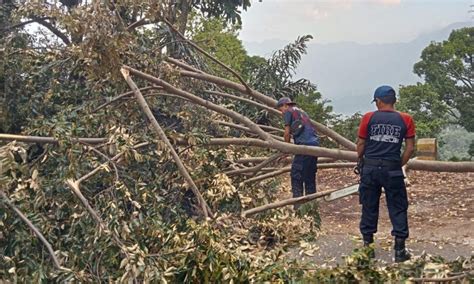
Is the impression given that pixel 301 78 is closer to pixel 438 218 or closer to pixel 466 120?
pixel 438 218

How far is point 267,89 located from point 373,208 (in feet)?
16.0

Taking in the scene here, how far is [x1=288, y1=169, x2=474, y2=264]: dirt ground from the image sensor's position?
479cm

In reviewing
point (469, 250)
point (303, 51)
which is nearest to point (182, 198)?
point (469, 250)

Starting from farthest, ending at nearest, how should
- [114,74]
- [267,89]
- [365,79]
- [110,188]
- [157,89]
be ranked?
[365,79] → [267,89] → [157,89] → [114,74] → [110,188]

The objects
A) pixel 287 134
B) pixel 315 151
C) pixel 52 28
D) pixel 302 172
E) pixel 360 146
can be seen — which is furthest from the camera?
pixel 52 28

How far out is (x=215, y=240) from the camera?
118 inches

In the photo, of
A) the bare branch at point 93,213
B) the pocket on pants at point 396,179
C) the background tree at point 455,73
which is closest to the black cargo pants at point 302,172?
the pocket on pants at point 396,179

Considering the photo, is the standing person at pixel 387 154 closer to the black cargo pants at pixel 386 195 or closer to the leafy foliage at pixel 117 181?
the black cargo pants at pixel 386 195

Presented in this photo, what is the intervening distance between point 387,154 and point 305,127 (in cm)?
170

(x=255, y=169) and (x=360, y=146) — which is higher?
(x=360, y=146)

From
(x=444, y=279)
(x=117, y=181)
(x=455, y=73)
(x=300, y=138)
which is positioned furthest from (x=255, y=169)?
(x=455, y=73)

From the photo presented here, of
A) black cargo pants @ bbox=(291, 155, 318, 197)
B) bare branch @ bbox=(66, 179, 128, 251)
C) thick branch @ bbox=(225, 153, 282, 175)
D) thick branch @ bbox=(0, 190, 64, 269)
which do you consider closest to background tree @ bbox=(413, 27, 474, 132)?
black cargo pants @ bbox=(291, 155, 318, 197)

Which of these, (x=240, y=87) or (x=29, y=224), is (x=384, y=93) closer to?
(x=240, y=87)

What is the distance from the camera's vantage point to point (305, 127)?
5246 mm
